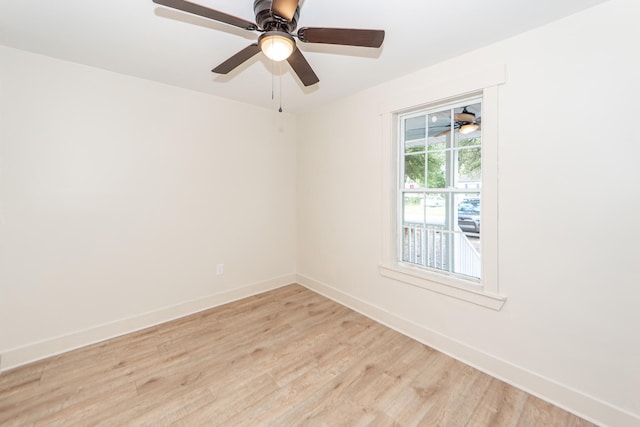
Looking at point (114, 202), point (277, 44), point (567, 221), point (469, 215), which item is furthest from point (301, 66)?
point (114, 202)

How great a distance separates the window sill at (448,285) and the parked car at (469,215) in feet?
1.55

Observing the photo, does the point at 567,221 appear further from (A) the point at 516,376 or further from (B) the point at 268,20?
(B) the point at 268,20

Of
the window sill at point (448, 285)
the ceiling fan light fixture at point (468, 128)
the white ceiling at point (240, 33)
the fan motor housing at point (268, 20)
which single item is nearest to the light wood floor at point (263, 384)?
the window sill at point (448, 285)

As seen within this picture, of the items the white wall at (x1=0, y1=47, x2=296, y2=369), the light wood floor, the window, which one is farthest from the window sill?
the white wall at (x1=0, y1=47, x2=296, y2=369)

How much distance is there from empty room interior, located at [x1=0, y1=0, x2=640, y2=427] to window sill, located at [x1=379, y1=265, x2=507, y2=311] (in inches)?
0.7

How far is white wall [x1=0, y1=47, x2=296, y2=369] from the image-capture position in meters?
2.15

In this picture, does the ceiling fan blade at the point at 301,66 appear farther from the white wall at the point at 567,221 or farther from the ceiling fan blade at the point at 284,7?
the white wall at the point at 567,221

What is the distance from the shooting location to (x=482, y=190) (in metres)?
2.07

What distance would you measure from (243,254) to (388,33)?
111 inches

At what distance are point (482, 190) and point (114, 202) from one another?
327 centimetres

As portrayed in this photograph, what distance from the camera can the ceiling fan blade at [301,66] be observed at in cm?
164

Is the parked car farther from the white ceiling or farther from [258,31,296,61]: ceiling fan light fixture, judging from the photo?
[258,31,296,61]: ceiling fan light fixture

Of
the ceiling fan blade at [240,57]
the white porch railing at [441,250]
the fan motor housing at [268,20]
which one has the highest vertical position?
the fan motor housing at [268,20]

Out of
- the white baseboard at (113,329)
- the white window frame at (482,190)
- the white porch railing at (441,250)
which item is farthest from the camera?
the white porch railing at (441,250)
